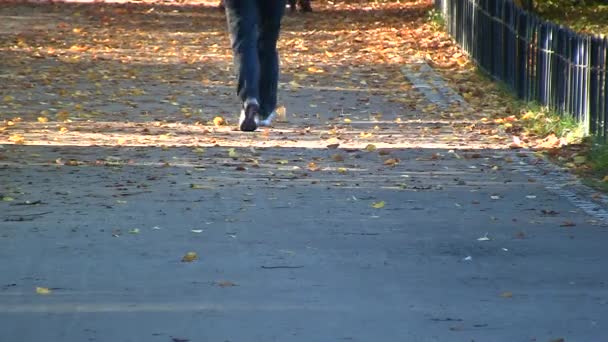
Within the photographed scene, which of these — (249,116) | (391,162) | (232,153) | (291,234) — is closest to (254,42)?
(249,116)

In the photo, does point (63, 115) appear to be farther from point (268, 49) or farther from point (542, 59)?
point (542, 59)

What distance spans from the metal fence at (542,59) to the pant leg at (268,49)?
250 centimetres

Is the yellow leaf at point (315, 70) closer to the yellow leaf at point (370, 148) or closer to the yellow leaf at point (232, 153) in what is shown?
the yellow leaf at point (370, 148)

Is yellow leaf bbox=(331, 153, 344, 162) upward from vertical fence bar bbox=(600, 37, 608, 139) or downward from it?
downward

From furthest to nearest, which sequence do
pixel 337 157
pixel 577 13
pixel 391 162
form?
pixel 577 13, pixel 337 157, pixel 391 162

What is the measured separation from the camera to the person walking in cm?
983

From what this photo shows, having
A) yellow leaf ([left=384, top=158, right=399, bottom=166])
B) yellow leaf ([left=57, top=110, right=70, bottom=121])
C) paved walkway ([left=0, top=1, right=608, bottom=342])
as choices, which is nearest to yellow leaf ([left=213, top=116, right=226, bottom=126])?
paved walkway ([left=0, top=1, right=608, bottom=342])

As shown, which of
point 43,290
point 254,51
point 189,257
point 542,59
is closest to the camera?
point 43,290

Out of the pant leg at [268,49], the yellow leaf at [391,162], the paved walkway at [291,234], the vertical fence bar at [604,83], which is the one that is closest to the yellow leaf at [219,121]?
the paved walkway at [291,234]

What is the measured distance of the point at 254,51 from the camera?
Result: 32.8 ft

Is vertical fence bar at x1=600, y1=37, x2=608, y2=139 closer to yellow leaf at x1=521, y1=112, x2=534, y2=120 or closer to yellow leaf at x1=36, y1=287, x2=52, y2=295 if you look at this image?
yellow leaf at x1=521, y1=112, x2=534, y2=120

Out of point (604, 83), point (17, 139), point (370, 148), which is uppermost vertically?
point (604, 83)

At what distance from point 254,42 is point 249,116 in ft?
2.20

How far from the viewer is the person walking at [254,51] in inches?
387
